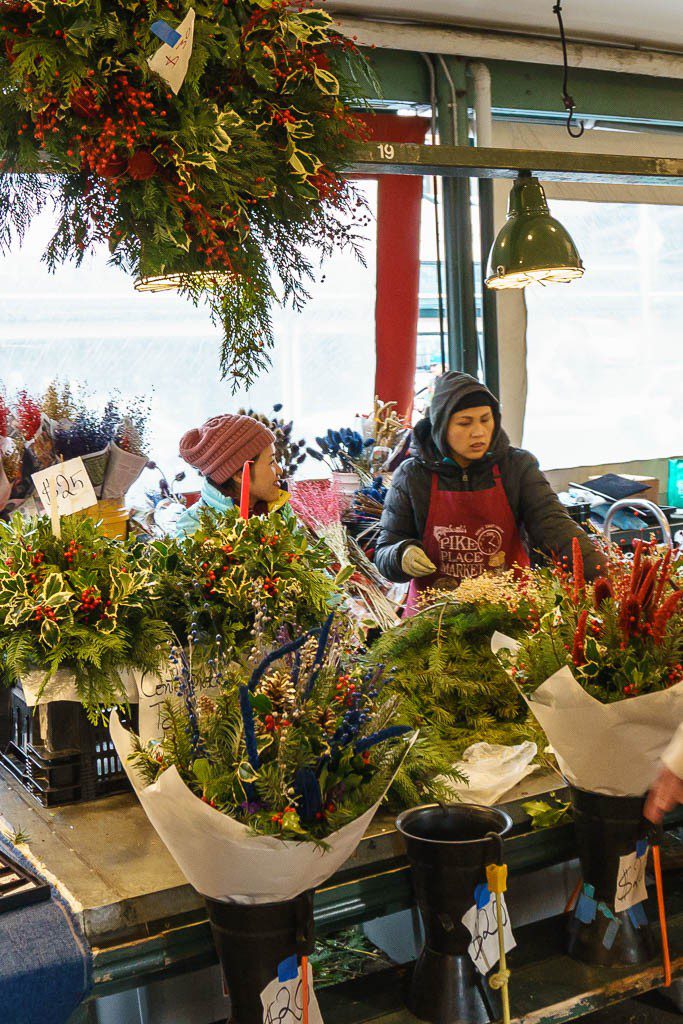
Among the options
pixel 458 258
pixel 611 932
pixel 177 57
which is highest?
pixel 458 258

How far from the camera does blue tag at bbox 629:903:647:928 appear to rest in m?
1.60

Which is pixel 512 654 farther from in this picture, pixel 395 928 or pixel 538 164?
pixel 538 164

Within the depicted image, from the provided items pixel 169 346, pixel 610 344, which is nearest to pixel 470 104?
pixel 610 344

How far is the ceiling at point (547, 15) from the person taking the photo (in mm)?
4426

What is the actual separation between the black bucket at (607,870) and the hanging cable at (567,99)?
3.85 metres

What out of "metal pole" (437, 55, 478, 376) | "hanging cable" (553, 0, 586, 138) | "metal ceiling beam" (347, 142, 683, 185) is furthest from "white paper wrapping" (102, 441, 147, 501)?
"hanging cable" (553, 0, 586, 138)

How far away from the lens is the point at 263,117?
1.70 metres

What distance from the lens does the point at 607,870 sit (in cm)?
158

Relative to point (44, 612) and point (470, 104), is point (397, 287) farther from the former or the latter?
point (44, 612)

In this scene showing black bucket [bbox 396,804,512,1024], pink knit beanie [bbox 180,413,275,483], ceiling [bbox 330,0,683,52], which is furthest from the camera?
ceiling [bbox 330,0,683,52]

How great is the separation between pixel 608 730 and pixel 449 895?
339 millimetres

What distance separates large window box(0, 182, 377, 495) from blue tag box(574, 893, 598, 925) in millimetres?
2927

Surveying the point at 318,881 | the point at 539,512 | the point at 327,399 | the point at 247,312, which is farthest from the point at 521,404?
the point at 318,881

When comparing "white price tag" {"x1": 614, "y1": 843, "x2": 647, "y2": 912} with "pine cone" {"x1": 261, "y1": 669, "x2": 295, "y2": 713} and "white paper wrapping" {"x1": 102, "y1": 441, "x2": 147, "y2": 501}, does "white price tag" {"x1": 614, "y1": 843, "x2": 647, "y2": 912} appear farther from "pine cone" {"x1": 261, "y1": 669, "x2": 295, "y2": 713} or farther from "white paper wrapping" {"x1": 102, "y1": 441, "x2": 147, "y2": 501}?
"white paper wrapping" {"x1": 102, "y1": 441, "x2": 147, "y2": 501}
